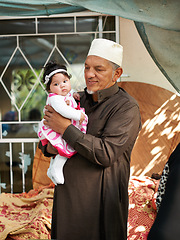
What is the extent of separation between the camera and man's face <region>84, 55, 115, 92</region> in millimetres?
1844

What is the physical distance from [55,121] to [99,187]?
1.61ft

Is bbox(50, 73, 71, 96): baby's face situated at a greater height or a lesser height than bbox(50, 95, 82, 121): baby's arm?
greater

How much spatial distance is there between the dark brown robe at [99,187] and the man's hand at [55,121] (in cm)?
6

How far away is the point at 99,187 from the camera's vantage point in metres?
1.84

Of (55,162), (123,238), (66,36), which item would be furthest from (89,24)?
(123,238)

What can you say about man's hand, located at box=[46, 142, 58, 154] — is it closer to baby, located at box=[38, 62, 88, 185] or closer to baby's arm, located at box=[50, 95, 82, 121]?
baby, located at box=[38, 62, 88, 185]

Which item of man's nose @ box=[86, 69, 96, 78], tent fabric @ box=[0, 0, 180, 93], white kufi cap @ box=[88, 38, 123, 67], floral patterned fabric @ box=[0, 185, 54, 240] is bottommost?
floral patterned fabric @ box=[0, 185, 54, 240]

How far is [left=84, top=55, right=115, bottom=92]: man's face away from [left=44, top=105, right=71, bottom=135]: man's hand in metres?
0.26

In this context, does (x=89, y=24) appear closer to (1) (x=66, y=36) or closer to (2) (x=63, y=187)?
(1) (x=66, y=36)

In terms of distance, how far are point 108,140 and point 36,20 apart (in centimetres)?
267

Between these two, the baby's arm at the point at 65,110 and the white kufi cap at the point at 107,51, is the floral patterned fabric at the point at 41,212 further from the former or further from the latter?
the white kufi cap at the point at 107,51

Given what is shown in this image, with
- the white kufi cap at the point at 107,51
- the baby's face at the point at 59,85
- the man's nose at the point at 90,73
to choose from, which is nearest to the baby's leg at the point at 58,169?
the baby's face at the point at 59,85

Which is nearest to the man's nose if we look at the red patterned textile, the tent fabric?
the tent fabric

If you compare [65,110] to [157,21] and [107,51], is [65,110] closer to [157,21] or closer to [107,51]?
[107,51]
